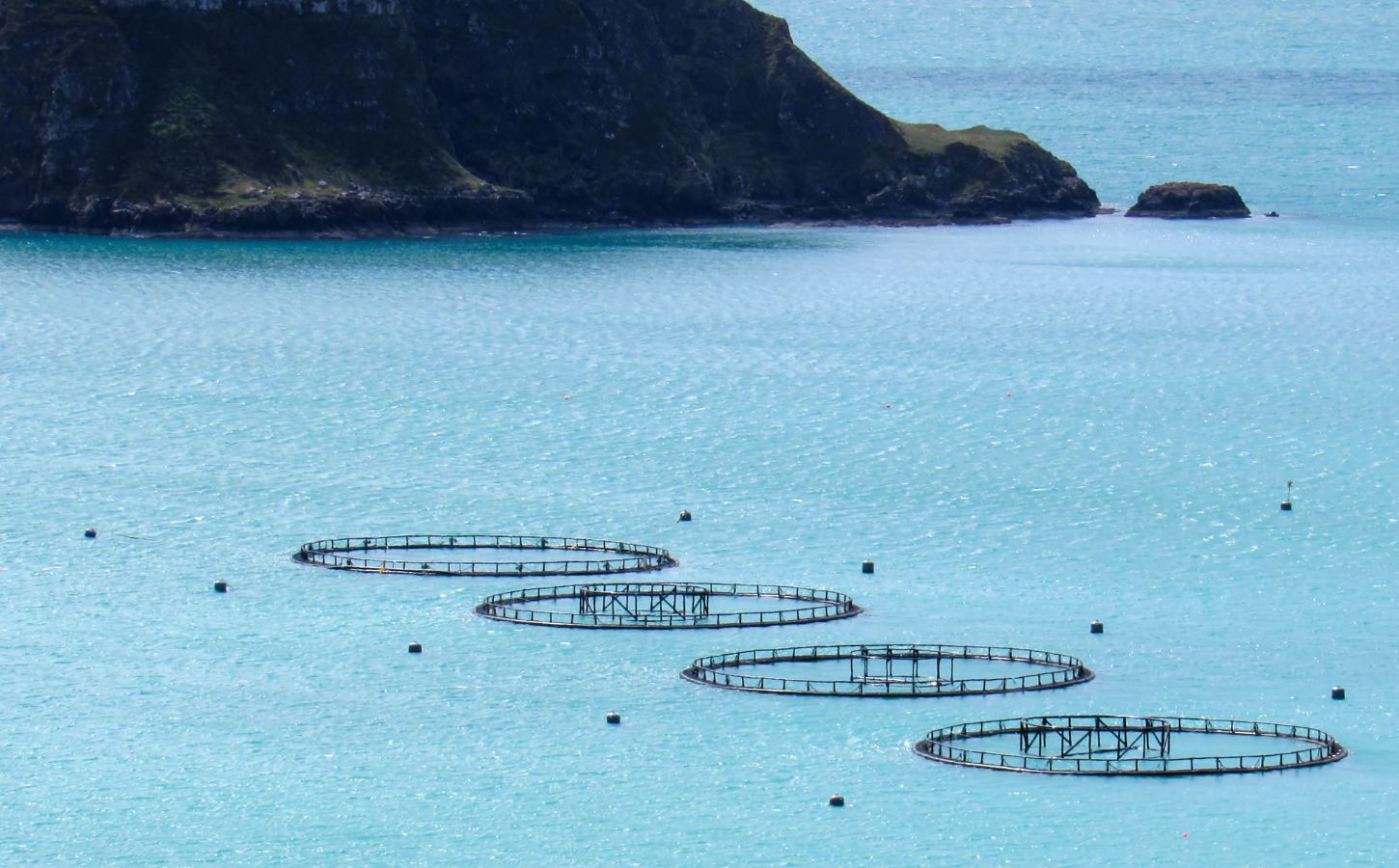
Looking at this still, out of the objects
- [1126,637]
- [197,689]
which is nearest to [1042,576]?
[1126,637]

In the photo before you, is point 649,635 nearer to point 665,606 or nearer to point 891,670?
point 665,606

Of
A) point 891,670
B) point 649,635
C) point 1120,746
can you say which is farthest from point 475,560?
point 1120,746

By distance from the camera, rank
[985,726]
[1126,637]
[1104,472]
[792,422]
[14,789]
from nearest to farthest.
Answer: [14,789], [985,726], [1126,637], [1104,472], [792,422]

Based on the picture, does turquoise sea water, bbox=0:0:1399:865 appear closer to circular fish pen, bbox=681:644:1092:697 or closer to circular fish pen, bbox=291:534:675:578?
circular fish pen, bbox=681:644:1092:697

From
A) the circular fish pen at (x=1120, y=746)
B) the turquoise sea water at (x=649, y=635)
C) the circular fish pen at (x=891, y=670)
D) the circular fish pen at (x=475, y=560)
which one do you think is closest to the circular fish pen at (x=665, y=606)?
the turquoise sea water at (x=649, y=635)

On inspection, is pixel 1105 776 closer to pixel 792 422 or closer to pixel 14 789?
pixel 14 789

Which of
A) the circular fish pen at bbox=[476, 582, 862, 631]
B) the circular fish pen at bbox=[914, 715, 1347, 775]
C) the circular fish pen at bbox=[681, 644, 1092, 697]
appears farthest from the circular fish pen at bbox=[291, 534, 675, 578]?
the circular fish pen at bbox=[914, 715, 1347, 775]
